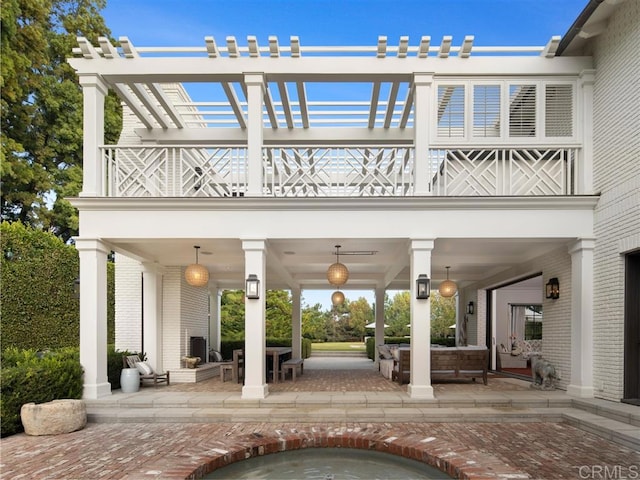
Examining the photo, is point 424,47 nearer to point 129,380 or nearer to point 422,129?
point 422,129

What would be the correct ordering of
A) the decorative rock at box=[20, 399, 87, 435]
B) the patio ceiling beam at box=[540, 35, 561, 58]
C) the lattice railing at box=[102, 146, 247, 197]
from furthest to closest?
the lattice railing at box=[102, 146, 247, 197], the patio ceiling beam at box=[540, 35, 561, 58], the decorative rock at box=[20, 399, 87, 435]

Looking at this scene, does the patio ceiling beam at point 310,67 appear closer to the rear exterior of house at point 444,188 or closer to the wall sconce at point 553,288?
the rear exterior of house at point 444,188

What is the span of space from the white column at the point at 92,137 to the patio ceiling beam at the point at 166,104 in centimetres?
112

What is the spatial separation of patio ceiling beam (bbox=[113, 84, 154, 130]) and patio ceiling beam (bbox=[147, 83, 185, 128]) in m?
0.52

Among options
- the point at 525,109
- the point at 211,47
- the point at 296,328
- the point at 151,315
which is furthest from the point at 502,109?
the point at 296,328

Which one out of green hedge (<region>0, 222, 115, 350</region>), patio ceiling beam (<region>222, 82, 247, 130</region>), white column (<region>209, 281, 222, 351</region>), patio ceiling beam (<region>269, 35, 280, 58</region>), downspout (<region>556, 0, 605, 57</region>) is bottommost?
white column (<region>209, 281, 222, 351</region>)

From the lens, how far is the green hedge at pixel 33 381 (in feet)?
A: 21.6

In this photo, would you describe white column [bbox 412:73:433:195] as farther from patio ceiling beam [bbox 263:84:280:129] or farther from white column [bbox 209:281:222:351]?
white column [bbox 209:281:222:351]

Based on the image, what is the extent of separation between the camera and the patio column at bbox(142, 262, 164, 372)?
35.7 ft

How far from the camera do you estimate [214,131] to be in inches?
447

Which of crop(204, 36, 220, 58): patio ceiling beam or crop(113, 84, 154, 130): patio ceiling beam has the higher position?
crop(204, 36, 220, 58): patio ceiling beam

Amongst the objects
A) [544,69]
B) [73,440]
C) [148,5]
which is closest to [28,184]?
[148,5]

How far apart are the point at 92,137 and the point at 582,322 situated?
31.6 feet

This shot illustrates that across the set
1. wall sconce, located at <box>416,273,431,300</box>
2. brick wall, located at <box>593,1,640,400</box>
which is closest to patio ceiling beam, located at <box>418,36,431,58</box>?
brick wall, located at <box>593,1,640,400</box>
